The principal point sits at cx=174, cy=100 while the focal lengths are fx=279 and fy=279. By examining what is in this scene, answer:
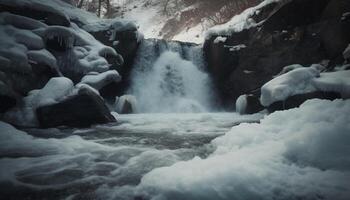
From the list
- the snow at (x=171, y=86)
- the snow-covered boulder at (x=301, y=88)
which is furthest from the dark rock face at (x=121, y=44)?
the snow-covered boulder at (x=301, y=88)

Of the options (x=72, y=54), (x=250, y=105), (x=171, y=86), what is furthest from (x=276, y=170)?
(x=171, y=86)

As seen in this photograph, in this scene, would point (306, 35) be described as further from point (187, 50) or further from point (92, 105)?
point (92, 105)

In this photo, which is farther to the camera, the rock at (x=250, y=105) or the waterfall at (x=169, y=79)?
the waterfall at (x=169, y=79)

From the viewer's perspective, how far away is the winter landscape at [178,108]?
318 cm

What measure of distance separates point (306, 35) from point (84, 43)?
11.5 metres

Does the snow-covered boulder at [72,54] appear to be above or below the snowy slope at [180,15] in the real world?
below

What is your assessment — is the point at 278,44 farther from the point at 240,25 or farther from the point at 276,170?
the point at 276,170

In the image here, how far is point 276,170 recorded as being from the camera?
3.29 metres

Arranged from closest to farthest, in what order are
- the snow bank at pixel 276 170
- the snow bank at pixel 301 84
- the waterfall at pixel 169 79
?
the snow bank at pixel 276 170, the snow bank at pixel 301 84, the waterfall at pixel 169 79

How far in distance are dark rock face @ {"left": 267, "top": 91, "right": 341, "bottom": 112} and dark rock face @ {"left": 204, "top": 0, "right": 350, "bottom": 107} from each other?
121 inches

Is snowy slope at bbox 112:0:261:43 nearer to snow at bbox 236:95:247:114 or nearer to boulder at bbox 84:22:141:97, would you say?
boulder at bbox 84:22:141:97

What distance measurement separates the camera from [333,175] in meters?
3.05

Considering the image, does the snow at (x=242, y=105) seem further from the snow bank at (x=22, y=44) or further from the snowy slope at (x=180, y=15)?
the snowy slope at (x=180, y=15)

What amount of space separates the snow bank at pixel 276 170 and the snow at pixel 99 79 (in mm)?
9343
